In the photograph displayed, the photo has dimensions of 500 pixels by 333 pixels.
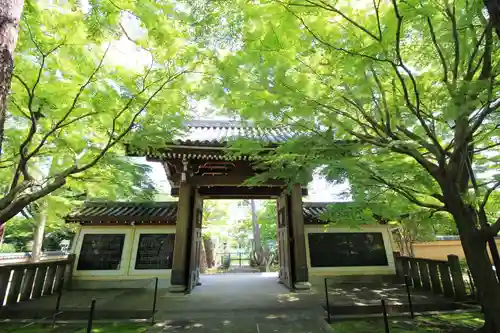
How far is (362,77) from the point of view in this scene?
3303 millimetres

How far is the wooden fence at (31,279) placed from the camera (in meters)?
5.98

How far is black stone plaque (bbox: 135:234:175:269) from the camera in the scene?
28.0 ft

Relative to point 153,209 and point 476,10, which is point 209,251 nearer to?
point 153,209

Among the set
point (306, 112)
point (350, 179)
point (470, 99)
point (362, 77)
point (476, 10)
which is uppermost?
point (476, 10)

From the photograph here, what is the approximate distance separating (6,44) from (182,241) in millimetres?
6219

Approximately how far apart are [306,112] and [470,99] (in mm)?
1841

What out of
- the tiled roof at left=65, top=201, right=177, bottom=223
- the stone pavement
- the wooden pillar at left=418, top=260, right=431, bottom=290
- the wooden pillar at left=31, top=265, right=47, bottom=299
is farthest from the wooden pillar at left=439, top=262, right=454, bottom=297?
the wooden pillar at left=31, top=265, right=47, bottom=299

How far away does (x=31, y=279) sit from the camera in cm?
680

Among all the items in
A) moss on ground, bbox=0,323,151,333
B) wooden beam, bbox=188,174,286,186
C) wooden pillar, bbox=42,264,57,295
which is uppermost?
wooden beam, bbox=188,174,286,186

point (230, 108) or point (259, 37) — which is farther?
point (230, 108)

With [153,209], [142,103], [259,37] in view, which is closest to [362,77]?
[259,37]

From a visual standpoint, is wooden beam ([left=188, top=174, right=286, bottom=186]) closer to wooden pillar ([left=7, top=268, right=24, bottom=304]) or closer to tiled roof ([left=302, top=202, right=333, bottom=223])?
tiled roof ([left=302, top=202, right=333, bottom=223])

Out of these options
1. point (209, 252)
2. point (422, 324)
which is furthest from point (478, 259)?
point (209, 252)

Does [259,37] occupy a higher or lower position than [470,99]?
higher
